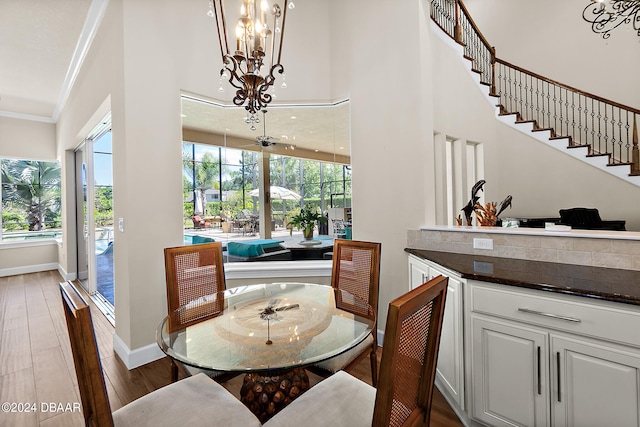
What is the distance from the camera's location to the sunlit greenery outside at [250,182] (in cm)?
310

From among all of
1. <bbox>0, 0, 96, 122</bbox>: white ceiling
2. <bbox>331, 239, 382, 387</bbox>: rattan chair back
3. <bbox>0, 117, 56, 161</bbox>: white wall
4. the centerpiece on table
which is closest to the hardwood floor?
<bbox>331, 239, 382, 387</bbox>: rattan chair back

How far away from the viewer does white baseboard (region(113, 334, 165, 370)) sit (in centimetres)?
246

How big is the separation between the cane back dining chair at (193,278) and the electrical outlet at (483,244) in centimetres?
187

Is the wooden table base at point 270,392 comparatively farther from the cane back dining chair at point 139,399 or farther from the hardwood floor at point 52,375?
the hardwood floor at point 52,375

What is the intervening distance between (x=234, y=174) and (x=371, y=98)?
5.44 feet

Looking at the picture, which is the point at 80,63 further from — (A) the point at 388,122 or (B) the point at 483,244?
(B) the point at 483,244

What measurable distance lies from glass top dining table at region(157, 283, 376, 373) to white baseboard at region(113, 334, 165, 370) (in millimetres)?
1045

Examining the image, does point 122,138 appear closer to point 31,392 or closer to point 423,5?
point 31,392

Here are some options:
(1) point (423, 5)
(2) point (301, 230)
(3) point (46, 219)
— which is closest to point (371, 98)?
(1) point (423, 5)

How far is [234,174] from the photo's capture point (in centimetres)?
327

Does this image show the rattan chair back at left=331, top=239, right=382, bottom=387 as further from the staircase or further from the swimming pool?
the staircase

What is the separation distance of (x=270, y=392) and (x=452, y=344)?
3.72ft

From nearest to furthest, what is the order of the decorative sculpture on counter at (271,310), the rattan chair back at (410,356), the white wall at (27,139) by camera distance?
1. the rattan chair back at (410,356)
2. the decorative sculpture on counter at (271,310)
3. the white wall at (27,139)

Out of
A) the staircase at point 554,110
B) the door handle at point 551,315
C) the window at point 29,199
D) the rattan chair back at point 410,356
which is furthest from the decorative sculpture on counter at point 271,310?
the window at point 29,199
